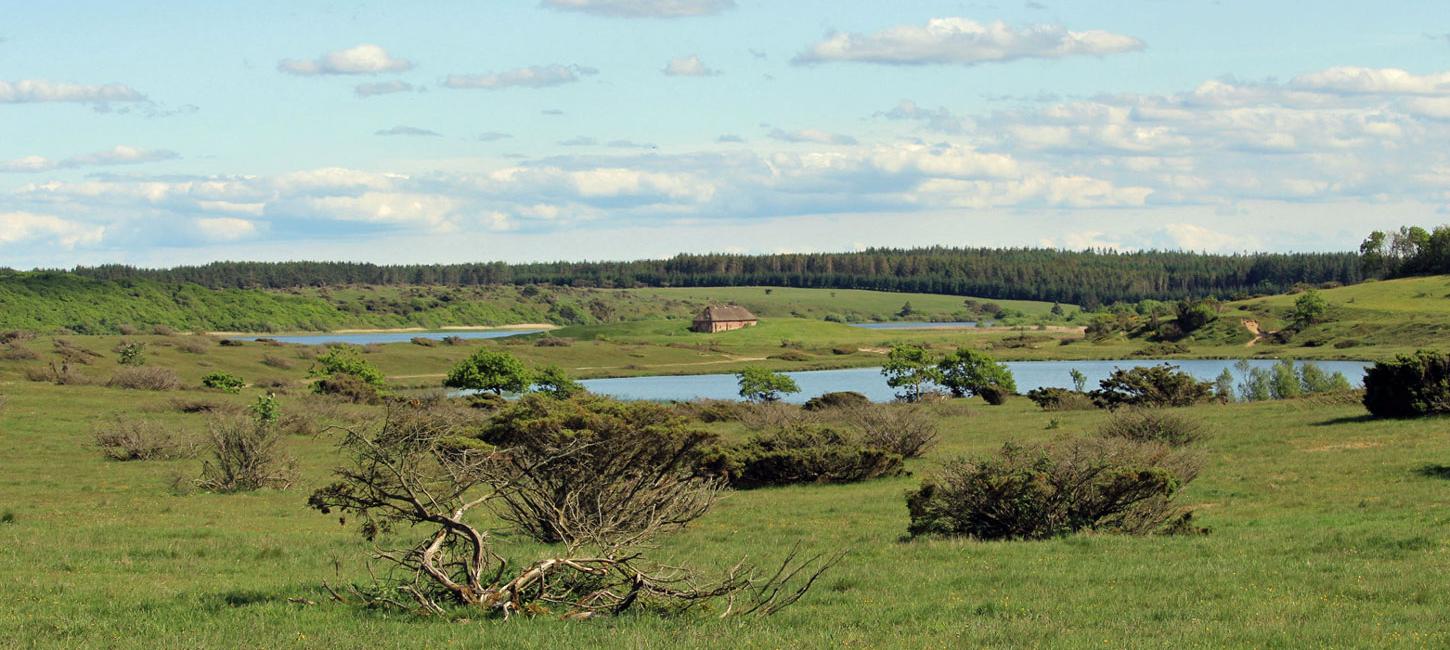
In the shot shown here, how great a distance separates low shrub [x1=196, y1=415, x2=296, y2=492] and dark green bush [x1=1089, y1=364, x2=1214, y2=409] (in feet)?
106

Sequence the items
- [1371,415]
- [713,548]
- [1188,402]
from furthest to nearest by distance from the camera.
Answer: [1188,402] → [1371,415] → [713,548]

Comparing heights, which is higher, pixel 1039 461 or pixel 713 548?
pixel 1039 461

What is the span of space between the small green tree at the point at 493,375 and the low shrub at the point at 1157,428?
4277cm

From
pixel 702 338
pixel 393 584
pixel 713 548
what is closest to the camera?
pixel 393 584

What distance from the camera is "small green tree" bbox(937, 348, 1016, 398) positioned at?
229 feet

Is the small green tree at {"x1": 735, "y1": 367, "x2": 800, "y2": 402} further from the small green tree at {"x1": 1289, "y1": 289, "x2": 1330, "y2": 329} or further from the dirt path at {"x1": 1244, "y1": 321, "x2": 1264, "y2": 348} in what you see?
the small green tree at {"x1": 1289, "y1": 289, "x2": 1330, "y2": 329}

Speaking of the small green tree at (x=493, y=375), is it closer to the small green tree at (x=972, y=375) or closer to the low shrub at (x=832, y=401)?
the low shrub at (x=832, y=401)

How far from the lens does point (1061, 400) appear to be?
52.8 m

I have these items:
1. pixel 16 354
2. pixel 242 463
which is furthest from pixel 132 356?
pixel 242 463

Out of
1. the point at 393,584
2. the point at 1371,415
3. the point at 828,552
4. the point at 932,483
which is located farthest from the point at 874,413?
the point at 393,584

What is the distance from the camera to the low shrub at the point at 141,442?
119 feet

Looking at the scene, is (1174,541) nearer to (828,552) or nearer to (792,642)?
(828,552)

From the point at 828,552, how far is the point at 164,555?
372 inches

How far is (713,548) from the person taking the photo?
1903cm
